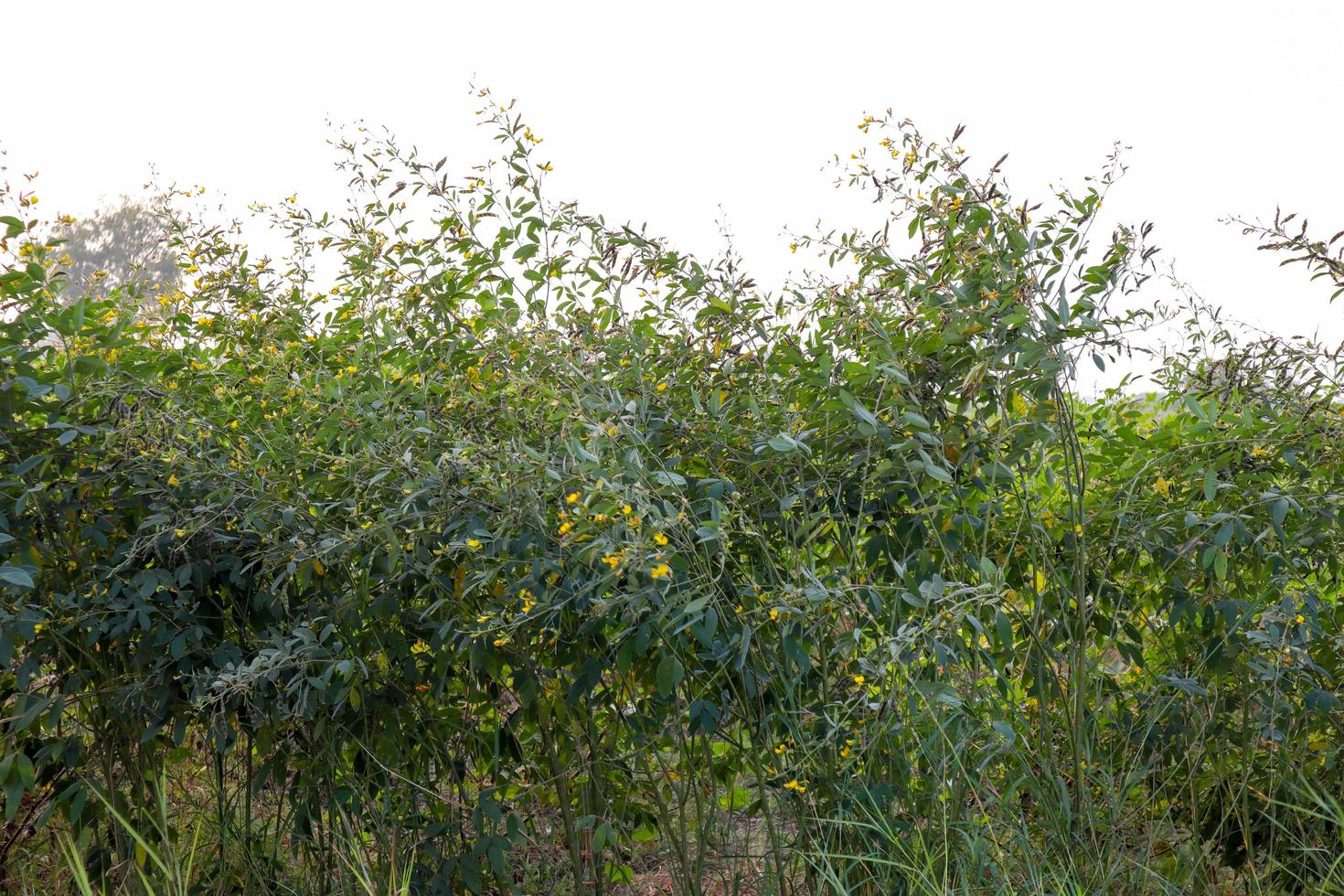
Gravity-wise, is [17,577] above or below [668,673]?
above

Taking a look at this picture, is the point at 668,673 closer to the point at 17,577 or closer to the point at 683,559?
the point at 683,559

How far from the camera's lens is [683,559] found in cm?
215

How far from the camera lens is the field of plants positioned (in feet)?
7.32

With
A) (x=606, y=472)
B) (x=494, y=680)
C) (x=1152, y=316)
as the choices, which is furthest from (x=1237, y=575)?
(x=494, y=680)

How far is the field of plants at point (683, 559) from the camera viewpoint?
2230 millimetres

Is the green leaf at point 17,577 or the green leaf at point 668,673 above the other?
the green leaf at point 17,577

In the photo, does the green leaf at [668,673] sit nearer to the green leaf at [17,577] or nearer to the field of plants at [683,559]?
the field of plants at [683,559]

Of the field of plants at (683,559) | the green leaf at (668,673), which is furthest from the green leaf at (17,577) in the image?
the green leaf at (668,673)

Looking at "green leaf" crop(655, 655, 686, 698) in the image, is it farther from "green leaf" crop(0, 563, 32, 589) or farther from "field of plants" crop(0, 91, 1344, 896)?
"green leaf" crop(0, 563, 32, 589)

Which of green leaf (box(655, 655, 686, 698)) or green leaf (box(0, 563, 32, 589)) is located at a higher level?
green leaf (box(0, 563, 32, 589))

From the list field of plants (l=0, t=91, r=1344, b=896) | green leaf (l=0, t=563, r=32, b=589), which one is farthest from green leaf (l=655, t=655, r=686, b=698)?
green leaf (l=0, t=563, r=32, b=589)

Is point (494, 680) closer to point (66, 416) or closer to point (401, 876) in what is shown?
point (401, 876)

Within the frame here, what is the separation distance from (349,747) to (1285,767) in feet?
7.07

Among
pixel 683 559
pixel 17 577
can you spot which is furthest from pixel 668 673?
pixel 17 577
